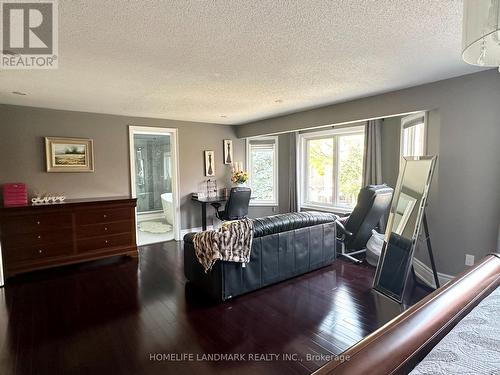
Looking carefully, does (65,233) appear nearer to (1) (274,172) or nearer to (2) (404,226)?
(1) (274,172)

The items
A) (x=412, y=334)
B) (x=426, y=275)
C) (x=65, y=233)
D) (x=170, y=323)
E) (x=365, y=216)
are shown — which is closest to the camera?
(x=412, y=334)

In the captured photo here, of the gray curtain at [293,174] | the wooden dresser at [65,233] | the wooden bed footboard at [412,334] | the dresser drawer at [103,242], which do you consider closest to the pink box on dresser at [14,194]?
the wooden dresser at [65,233]

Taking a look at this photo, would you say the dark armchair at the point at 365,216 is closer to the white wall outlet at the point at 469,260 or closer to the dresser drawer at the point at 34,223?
the white wall outlet at the point at 469,260

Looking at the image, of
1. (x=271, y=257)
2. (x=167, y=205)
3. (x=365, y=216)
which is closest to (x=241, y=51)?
(x=271, y=257)

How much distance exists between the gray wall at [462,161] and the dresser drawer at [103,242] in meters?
4.28

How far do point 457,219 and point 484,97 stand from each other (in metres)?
1.29

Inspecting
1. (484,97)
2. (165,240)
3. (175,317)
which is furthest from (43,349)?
(484,97)

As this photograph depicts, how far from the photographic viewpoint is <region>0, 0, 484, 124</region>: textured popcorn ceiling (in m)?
1.62

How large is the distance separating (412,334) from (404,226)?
7.73 ft

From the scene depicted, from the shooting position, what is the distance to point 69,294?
121 inches

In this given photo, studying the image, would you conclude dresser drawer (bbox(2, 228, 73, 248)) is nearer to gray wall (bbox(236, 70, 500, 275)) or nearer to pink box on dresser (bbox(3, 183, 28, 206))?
pink box on dresser (bbox(3, 183, 28, 206))

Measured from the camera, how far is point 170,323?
8.07 ft

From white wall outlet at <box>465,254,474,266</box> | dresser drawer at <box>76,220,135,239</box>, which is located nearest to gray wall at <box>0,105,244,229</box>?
dresser drawer at <box>76,220,135,239</box>

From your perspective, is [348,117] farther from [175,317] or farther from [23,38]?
[23,38]
